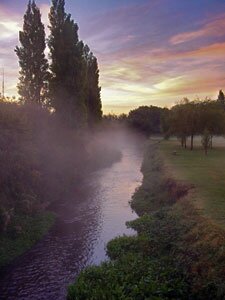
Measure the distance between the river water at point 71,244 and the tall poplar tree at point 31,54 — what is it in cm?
1429

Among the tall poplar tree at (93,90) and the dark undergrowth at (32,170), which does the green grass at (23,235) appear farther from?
the tall poplar tree at (93,90)

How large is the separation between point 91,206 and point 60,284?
41.3ft

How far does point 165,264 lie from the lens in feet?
52.0

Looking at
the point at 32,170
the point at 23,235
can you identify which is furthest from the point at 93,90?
the point at 23,235

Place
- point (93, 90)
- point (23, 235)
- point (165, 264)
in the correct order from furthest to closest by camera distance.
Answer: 1. point (93, 90)
2. point (23, 235)
3. point (165, 264)

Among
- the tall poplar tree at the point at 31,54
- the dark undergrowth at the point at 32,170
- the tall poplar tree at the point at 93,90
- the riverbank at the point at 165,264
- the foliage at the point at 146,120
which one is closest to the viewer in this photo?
the riverbank at the point at 165,264

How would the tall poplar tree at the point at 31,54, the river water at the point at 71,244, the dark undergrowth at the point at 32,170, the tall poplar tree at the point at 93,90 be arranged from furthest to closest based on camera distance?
the tall poplar tree at the point at 93,90, the tall poplar tree at the point at 31,54, the dark undergrowth at the point at 32,170, the river water at the point at 71,244

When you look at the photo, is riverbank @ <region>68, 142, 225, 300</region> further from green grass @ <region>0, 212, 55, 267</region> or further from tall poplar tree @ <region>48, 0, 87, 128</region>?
tall poplar tree @ <region>48, 0, 87, 128</region>

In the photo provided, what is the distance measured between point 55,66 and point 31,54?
323 cm

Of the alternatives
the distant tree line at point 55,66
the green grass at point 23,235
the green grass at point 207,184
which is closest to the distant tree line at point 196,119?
the distant tree line at point 55,66

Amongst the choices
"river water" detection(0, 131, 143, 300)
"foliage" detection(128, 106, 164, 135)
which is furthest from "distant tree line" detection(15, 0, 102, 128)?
"foliage" detection(128, 106, 164, 135)

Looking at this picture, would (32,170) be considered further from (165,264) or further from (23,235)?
(165,264)

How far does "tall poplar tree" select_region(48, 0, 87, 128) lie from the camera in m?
44.8

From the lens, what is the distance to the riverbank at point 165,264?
13.7 meters
